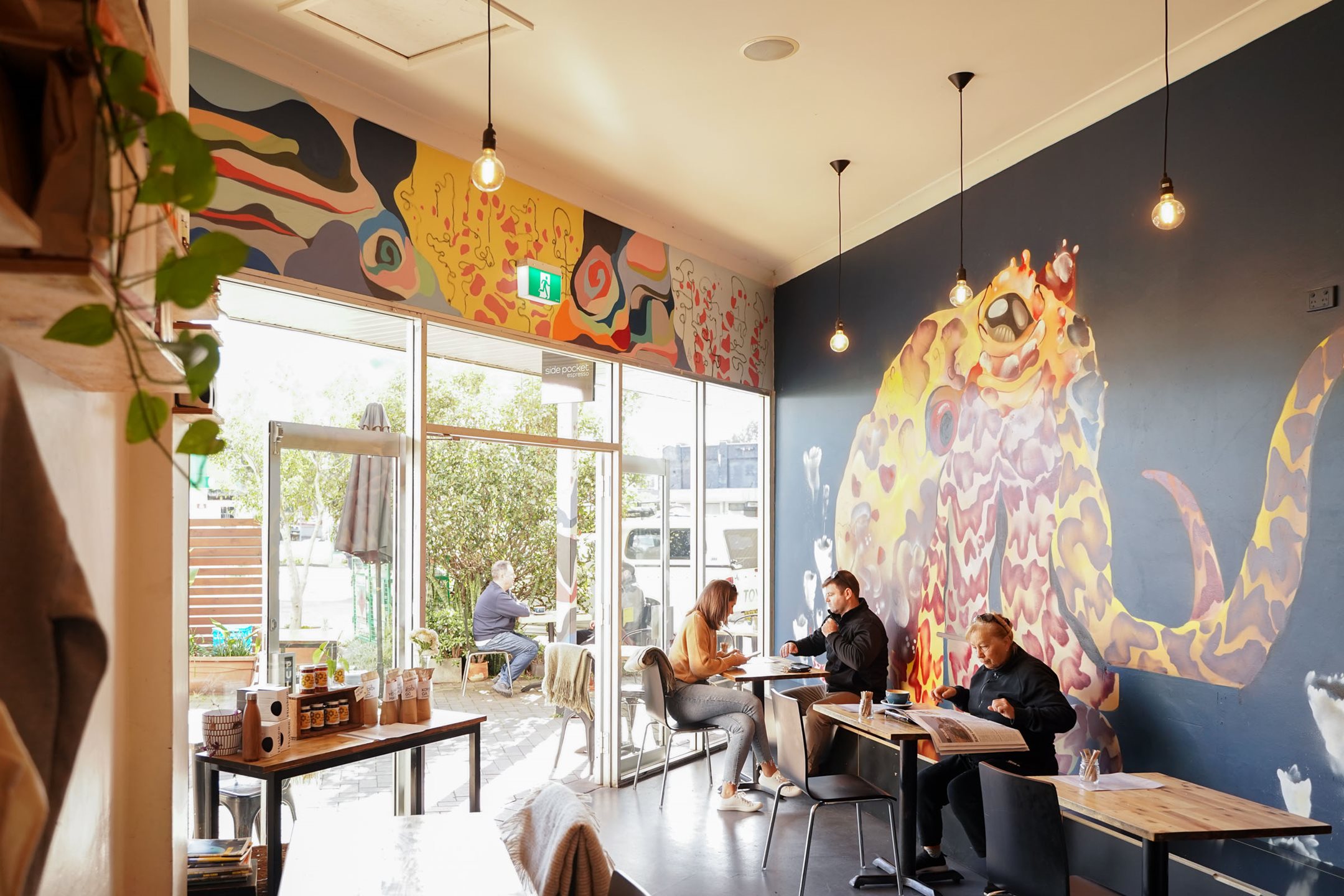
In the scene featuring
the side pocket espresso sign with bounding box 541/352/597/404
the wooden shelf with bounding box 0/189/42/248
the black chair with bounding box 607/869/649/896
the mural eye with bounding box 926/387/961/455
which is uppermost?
the side pocket espresso sign with bounding box 541/352/597/404

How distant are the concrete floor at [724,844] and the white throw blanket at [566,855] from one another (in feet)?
6.61

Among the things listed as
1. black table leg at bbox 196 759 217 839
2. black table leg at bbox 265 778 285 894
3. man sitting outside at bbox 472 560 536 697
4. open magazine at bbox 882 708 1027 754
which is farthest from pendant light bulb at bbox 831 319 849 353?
black table leg at bbox 196 759 217 839

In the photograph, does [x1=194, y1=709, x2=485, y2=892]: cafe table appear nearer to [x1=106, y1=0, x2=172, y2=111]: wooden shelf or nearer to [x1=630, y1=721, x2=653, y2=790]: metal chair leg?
[x1=630, y1=721, x2=653, y2=790]: metal chair leg

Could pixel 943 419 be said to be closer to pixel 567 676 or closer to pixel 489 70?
pixel 567 676

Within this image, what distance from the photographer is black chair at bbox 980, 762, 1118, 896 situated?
311cm

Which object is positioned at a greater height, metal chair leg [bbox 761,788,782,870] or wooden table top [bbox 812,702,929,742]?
wooden table top [bbox 812,702,929,742]

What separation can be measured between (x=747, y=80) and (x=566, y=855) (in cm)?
377

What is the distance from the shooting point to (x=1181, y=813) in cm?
321

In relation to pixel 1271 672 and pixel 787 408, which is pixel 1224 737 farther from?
pixel 787 408

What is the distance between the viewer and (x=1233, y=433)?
4043mm

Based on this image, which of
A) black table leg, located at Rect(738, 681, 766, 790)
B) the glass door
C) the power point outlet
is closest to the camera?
the power point outlet

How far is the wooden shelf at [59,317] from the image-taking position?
652 millimetres

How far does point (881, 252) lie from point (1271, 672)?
3.89 meters

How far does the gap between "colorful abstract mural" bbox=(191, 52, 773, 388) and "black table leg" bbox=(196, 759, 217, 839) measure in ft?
6.90
